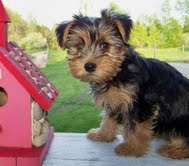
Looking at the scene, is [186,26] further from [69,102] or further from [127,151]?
[127,151]

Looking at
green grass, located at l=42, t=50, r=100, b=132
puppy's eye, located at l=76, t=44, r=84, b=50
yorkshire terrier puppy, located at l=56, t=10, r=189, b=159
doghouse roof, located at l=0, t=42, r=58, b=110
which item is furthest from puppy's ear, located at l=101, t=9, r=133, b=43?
green grass, located at l=42, t=50, r=100, b=132

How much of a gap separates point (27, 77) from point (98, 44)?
33cm

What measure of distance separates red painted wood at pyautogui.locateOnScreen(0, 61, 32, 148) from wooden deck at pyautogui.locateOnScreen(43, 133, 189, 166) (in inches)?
6.0

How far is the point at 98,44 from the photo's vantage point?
5.09 ft

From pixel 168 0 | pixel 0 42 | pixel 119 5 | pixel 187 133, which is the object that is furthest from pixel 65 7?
pixel 187 133

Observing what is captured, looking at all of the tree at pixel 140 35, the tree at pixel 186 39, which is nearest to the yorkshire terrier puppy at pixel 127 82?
the tree at pixel 140 35

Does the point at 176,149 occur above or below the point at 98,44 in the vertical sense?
below

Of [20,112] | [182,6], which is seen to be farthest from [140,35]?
[20,112]

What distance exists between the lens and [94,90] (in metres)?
1.73

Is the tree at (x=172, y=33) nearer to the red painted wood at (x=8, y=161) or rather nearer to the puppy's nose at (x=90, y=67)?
the puppy's nose at (x=90, y=67)

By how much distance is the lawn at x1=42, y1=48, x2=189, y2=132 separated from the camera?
2446 mm

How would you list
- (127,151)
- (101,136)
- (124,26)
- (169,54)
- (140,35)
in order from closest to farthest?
(124,26), (127,151), (101,136), (140,35), (169,54)

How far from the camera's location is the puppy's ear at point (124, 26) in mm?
1532

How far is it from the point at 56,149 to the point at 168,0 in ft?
4.21
